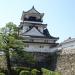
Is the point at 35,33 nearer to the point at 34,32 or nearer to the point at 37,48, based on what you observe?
the point at 34,32

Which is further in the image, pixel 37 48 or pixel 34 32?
pixel 34 32

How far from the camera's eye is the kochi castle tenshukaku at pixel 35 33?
25.6 meters

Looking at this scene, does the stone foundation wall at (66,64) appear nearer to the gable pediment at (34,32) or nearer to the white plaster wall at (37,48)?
the white plaster wall at (37,48)

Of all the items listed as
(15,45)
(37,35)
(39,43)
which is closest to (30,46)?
(39,43)

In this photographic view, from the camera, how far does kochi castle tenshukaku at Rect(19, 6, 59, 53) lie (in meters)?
25.6

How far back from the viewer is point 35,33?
93.9ft

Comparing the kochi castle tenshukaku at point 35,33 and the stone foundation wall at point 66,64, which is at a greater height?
the kochi castle tenshukaku at point 35,33

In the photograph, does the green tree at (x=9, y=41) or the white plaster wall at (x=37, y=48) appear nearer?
the green tree at (x=9, y=41)

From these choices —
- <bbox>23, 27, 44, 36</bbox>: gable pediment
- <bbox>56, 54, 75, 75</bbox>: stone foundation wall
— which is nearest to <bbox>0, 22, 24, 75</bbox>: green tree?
<bbox>56, 54, 75, 75</bbox>: stone foundation wall

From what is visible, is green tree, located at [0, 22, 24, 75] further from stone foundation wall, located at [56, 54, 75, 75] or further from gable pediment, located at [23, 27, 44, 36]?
gable pediment, located at [23, 27, 44, 36]

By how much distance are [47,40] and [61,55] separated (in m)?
7.65

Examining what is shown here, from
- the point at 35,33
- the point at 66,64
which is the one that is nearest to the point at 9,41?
the point at 66,64

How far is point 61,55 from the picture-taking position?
66.6 feet

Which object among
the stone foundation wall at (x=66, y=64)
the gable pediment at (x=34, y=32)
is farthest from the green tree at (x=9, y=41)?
the gable pediment at (x=34, y=32)
